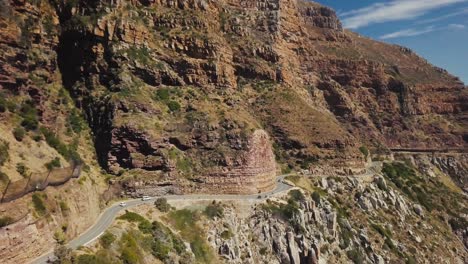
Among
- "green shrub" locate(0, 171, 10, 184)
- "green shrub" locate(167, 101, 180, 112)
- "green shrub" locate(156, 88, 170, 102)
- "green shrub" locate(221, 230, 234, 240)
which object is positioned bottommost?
"green shrub" locate(221, 230, 234, 240)

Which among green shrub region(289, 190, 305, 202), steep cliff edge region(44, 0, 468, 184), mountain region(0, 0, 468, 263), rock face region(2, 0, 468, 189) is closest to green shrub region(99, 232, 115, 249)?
mountain region(0, 0, 468, 263)

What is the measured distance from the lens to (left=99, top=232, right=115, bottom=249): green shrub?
122ft

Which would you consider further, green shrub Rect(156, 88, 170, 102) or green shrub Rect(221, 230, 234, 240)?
green shrub Rect(156, 88, 170, 102)

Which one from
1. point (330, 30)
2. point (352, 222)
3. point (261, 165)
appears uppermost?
point (330, 30)

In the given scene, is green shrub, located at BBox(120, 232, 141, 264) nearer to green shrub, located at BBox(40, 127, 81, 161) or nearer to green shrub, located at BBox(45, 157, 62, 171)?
green shrub, located at BBox(45, 157, 62, 171)

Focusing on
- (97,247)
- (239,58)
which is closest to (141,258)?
(97,247)

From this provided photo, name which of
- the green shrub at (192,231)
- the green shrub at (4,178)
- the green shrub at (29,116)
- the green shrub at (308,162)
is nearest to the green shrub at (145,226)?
the green shrub at (192,231)

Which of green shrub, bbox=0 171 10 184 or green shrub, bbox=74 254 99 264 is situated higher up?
green shrub, bbox=0 171 10 184

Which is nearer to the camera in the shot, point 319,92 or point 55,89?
point 55,89

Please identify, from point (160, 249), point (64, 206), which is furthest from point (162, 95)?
point (64, 206)

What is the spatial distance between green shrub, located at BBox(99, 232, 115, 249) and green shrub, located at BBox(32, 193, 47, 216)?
5.34 meters

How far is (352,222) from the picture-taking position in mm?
71875

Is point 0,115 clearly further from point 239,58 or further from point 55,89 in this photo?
point 239,58

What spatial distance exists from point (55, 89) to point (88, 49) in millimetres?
7405
